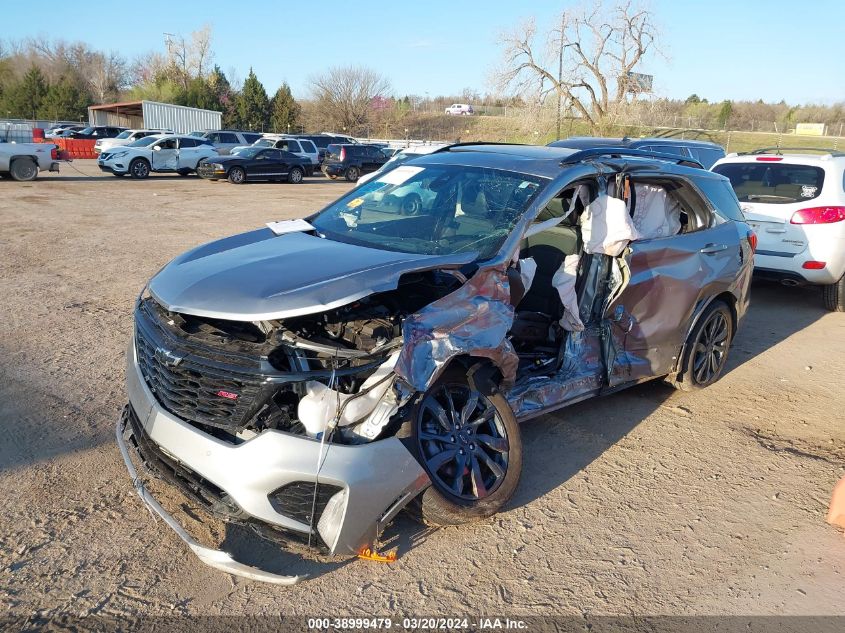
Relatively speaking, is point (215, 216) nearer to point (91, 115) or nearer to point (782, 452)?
point (782, 452)

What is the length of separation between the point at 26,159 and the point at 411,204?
21076 millimetres

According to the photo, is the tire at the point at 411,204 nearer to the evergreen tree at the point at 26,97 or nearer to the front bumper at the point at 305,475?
the front bumper at the point at 305,475

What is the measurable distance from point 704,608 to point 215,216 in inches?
551

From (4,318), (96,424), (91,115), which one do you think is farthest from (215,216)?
(91,115)

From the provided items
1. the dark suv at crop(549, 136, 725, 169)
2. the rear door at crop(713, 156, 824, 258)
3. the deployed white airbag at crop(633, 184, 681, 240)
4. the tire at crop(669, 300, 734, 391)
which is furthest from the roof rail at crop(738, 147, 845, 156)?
the deployed white airbag at crop(633, 184, 681, 240)

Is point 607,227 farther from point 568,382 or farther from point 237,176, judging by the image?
point 237,176

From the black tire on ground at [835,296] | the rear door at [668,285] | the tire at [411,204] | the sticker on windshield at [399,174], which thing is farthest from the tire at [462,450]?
the black tire on ground at [835,296]

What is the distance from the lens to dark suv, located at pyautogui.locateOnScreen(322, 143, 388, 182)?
2969cm

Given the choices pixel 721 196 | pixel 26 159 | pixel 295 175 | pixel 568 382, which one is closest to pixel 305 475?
pixel 568 382

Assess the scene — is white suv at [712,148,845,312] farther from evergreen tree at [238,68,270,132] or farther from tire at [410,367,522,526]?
evergreen tree at [238,68,270,132]

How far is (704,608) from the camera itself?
3107 millimetres

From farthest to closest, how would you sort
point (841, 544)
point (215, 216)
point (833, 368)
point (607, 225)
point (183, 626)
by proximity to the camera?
Answer: point (215, 216) < point (833, 368) < point (607, 225) < point (841, 544) < point (183, 626)

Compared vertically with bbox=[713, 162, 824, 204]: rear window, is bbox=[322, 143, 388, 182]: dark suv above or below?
above

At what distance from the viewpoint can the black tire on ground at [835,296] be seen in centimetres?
859
